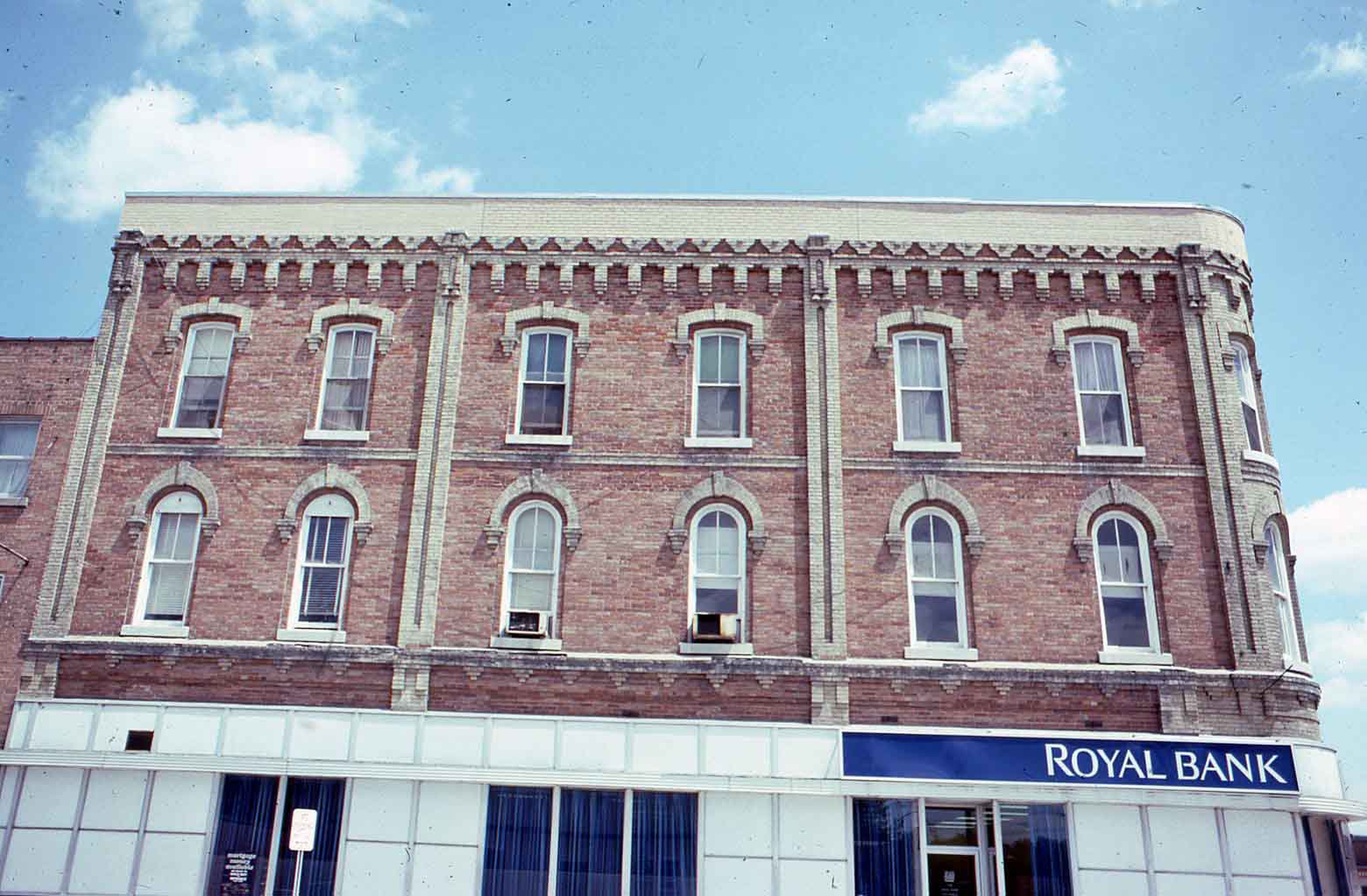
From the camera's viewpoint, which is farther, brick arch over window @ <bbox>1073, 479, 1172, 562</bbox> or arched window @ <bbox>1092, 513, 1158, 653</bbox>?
brick arch over window @ <bbox>1073, 479, 1172, 562</bbox>

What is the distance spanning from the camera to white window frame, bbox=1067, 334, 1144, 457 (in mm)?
17672

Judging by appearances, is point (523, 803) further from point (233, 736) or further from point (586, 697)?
point (233, 736)

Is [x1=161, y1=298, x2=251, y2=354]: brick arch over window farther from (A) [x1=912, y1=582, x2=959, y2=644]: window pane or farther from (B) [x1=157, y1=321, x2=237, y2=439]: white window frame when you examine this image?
(A) [x1=912, y1=582, x2=959, y2=644]: window pane

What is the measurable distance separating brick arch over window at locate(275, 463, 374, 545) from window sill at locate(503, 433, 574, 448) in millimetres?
2502

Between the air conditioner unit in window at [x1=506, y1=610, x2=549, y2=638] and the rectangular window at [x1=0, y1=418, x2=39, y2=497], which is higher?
the rectangular window at [x1=0, y1=418, x2=39, y2=497]

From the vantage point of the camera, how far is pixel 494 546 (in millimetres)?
17391

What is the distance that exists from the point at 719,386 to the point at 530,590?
4.67 m

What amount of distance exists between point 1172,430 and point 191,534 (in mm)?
16431

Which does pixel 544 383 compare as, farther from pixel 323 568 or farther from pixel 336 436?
pixel 323 568

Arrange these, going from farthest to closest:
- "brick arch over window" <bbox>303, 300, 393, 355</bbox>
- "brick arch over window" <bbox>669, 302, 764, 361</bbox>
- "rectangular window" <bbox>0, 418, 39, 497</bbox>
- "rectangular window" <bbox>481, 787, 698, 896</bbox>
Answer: "brick arch over window" <bbox>303, 300, 393, 355</bbox>
"rectangular window" <bbox>0, 418, 39, 497</bbox>
"brick arch over window" <bbox>669, 302, 764, 361</bbox>
"rectangular window" <bbox>481, 787, 698, 896</bbox>

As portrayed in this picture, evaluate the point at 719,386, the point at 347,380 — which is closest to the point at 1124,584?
the point at 719,386

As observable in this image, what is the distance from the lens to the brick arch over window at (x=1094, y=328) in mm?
18250

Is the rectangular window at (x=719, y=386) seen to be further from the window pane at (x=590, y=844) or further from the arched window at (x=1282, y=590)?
the arched window at (x=1282, y=590)

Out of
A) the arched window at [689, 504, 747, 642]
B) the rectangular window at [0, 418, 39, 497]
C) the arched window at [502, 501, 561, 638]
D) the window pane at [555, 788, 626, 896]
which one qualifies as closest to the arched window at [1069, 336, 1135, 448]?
the arched window at [689, 504, 747, 642]
